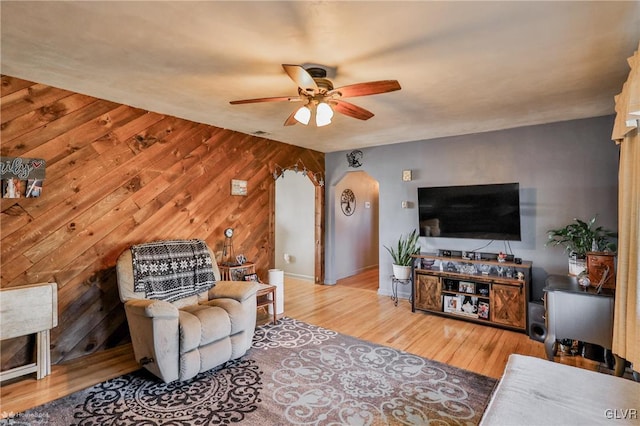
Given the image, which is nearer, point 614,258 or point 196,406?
point 196,406

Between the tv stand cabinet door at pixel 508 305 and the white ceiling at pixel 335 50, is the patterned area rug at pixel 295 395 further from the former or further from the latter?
the white ceiling at pixel 335 50

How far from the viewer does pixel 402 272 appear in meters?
4.89

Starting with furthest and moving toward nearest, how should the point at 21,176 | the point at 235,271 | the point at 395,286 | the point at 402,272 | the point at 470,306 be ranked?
1. the point at 395,286
2. the point at 402,272
3. the point at 235,271
4. the point at 470,306
5. the point at 21,176

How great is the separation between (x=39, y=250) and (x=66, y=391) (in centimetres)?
124

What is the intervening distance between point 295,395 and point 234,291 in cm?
120

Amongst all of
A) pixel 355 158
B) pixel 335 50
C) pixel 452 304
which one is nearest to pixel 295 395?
pixel 335 50

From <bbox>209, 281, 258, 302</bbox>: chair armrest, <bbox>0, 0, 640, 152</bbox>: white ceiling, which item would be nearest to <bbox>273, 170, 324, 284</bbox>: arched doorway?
<bbox>209, 281, 258, 302</bbox>: chair armrest

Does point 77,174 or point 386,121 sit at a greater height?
point 386,121

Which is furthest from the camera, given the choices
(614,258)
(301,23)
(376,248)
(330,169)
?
(376,248)

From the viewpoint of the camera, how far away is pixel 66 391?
2500mm

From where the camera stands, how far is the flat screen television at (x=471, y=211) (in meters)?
4.11

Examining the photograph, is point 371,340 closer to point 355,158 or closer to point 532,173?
point 532,173

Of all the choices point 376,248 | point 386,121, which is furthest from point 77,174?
point 376,248

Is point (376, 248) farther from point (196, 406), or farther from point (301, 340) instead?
point (196, 406)
